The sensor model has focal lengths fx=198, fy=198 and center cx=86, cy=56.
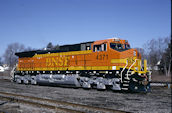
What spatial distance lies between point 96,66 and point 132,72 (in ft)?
9.68

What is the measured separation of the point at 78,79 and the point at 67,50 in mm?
2880

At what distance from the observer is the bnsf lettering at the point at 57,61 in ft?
58.2

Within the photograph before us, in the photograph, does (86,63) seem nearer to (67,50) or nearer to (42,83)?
(67,50)

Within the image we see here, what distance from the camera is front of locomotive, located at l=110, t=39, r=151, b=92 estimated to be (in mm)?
13422

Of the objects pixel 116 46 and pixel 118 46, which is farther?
pixel 118 46

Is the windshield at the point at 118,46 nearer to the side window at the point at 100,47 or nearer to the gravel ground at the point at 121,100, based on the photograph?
the side window at the point at 100,47

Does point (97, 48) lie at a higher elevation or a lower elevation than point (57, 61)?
higher

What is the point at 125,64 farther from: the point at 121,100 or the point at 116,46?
the point at 121,100

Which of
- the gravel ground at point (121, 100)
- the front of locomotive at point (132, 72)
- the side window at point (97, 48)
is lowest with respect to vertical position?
the gravel ground at point (121, 100)

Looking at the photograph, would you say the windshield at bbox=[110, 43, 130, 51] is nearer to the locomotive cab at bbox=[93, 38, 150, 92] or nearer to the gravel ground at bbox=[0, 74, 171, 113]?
the locomotive cab at bbox=[93, 38, 150, 92]

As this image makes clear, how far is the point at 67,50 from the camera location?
58.2 ft

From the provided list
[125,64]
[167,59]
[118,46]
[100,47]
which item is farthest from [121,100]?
[167,59]

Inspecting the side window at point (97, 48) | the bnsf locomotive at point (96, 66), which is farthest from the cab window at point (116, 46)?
the side window at point (97, 48)

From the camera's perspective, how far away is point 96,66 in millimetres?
15195
